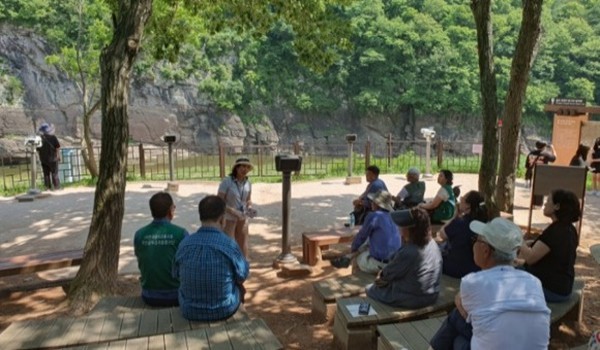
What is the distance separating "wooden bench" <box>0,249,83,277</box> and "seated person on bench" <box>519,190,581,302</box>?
13.9 feet

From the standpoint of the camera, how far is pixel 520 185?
12.2 metres

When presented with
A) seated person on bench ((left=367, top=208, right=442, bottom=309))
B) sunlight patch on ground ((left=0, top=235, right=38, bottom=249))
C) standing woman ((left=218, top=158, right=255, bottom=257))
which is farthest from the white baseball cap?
sunlight patch on ground ((left=0, top=235, right=38, bottom=249))

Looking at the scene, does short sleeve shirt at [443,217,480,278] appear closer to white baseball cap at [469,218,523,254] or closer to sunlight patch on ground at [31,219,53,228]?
white baseball cap at [469,218,523,254]

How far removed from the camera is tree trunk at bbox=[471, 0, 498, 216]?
633 centimetres

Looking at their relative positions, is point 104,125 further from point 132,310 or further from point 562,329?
point 562,329

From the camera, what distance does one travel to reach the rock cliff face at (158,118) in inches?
1071

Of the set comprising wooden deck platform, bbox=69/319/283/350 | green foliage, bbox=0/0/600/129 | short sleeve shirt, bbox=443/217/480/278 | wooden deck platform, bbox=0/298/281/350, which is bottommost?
wooden deck platform, bbox=0/298/281/350

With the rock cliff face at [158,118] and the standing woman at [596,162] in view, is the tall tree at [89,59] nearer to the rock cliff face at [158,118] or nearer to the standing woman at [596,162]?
the rock cliff face at [158,118]

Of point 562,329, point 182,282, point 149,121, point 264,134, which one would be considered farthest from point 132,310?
point 264,134

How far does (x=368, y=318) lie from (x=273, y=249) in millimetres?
3564

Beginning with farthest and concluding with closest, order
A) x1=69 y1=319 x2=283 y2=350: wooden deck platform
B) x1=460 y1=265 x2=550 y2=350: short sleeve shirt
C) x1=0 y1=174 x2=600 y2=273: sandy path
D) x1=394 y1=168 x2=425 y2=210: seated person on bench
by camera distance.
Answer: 1. x1=0 y1=174 x2=600 y2=273: sandy path
2. x1=394 y1=168 x2=425 y2=210: seated person on bench
3. x1=69 y1=319 x2=283 y2=350: wooden deck platform
4. x1=460 y1=265 x2=550 y2=350: short sleeve shirt

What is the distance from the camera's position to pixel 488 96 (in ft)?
21.0

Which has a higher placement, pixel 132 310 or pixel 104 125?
pixel 104 125

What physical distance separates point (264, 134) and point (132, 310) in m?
32.7
